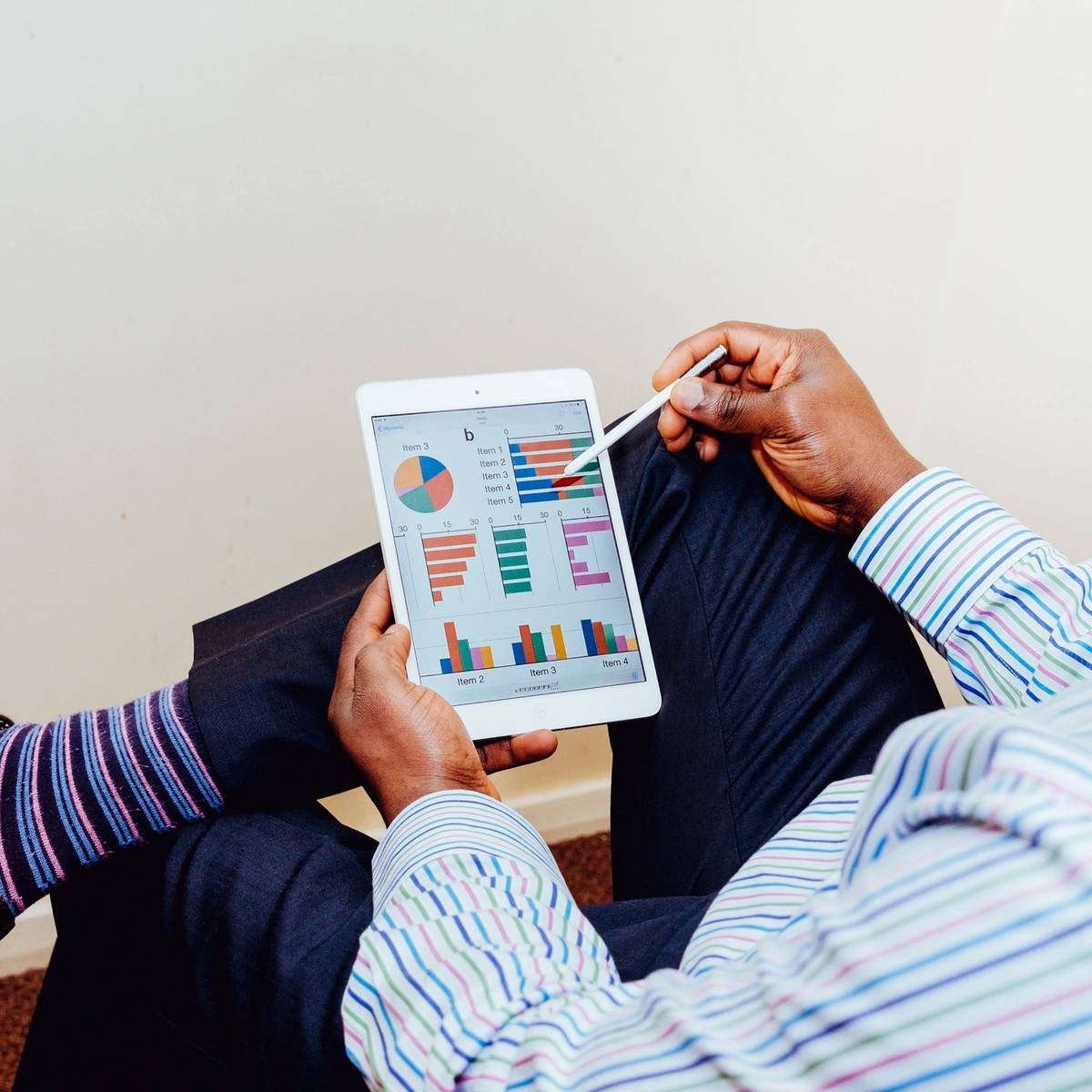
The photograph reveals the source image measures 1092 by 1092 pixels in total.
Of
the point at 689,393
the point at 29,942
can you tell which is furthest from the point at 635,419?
the point at 29,942

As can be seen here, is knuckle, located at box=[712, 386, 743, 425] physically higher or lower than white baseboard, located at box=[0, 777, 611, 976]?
higher

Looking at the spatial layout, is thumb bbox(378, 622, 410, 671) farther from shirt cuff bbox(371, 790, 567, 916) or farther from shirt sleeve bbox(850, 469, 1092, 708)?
shirt sleeve bbox(850, 469, 1092, 708)

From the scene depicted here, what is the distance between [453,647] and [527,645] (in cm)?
5

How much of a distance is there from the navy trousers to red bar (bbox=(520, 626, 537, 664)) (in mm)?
90

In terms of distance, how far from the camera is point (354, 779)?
73cm

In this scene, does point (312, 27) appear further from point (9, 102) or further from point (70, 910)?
point (70, 910)

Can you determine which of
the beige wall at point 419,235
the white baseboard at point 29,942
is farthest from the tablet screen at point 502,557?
the white baseboard at point 29,942

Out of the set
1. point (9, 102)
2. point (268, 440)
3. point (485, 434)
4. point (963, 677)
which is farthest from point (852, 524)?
point (9, 102)

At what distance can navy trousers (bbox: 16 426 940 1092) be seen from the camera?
1.95ft

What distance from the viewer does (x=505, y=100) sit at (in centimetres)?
92

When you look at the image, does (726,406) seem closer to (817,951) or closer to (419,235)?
(419,235)

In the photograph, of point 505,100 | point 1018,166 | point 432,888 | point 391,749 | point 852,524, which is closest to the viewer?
point 432,888

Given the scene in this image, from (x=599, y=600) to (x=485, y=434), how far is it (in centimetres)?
14

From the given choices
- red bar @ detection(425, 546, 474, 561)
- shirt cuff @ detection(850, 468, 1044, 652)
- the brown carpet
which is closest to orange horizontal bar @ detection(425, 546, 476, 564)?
red bar @ detection(425, 546, 474, 561)
